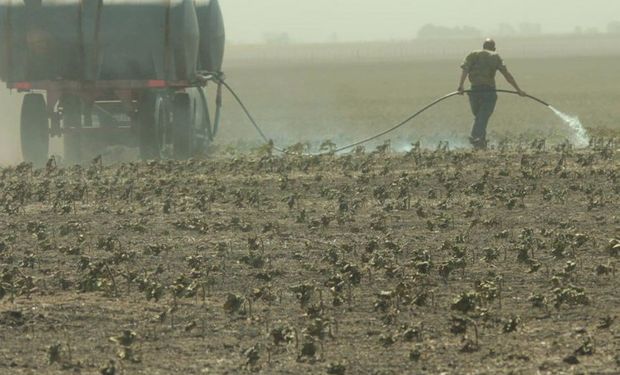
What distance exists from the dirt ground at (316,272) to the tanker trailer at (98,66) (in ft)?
11.8

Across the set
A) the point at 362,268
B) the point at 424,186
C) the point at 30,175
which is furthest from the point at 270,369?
the point at 30,175

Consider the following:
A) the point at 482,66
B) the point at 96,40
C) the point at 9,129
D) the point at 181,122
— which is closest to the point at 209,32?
the point at 181,122

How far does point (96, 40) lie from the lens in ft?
74.3

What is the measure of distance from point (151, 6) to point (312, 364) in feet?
48.0

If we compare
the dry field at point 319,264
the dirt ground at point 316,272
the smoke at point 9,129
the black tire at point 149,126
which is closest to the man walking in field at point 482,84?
the dry field at point 319,264

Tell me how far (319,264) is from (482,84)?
1175 cm

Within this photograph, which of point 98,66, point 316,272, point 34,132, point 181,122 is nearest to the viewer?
point 316,272

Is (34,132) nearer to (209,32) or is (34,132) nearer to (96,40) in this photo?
(96,40)

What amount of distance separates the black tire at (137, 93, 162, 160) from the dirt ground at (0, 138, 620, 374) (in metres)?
3.41

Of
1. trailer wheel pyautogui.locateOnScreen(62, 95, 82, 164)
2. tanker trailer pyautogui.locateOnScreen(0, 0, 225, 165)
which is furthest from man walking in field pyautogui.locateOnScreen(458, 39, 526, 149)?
trailer wheel pyautogui.locateOnScreen(62, 95, 82, 164)

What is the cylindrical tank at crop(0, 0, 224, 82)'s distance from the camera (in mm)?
22609

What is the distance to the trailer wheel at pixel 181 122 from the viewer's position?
78.6 feet

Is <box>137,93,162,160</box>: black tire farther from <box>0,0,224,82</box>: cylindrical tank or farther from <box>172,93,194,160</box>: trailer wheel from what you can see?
<box>172,93,194,160</box>: trailer wheel

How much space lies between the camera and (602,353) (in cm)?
871
